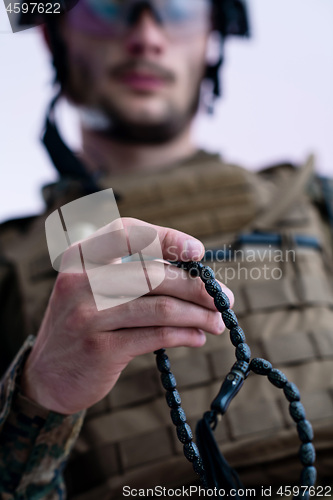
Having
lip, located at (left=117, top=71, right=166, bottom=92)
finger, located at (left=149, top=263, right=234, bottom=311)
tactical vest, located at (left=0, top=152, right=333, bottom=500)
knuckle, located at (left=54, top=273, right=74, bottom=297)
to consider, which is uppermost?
finger, located at (left=149, top=263, right=234, bottom=311)

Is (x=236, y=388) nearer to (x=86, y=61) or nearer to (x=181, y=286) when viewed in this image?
(x=181, y=286)

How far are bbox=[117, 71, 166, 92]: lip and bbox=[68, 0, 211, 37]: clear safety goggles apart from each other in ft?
0.43

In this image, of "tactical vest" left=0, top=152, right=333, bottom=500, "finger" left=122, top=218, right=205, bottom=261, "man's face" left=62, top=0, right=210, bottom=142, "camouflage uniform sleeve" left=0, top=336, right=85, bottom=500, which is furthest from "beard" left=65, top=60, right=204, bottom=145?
"finger" left=122, top=218, right=205, bottom=261

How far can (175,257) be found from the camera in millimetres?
469

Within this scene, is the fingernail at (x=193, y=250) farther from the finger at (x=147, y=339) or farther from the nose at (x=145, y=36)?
the nose at (x=145, y=36)

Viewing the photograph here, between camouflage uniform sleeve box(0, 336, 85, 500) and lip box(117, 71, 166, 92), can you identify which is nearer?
camouflage uniform sleeve box(0, 336, 85, 500)

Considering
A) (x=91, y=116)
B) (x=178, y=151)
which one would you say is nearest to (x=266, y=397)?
(x=178, y=151)

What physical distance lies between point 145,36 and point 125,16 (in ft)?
0.29

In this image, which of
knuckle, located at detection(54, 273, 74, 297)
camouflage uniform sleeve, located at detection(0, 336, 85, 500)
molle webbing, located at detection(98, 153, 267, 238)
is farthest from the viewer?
molle webbing, located at detection(98, 153, 267, 238)

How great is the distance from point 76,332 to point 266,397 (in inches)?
17.3

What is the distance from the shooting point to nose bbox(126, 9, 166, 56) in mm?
1261

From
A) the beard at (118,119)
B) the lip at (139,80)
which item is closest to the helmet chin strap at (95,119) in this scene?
the beard at (118,119)

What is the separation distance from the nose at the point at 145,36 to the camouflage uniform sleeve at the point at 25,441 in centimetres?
92

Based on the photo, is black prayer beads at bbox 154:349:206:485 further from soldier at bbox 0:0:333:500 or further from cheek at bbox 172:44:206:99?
cheek at bbox 172:44:206:99
